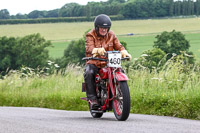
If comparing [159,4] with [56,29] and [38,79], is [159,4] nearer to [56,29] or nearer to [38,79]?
[56,29]

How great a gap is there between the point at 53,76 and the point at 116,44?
7.41m

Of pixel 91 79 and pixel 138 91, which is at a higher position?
pixel 91 79

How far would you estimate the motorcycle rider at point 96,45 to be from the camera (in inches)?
317

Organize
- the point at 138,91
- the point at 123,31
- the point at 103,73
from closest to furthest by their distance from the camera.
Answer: the point at 103,73
the point at 138,91
the point at 123,31

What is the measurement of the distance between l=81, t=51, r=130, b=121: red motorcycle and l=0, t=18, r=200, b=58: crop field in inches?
3089

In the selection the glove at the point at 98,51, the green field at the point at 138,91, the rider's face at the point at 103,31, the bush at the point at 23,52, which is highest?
the rider's face at the point at 103,31

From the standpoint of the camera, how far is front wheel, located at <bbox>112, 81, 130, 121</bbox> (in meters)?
7.25

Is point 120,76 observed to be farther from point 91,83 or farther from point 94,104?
point 94,104

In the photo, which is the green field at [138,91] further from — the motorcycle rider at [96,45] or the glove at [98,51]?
the glove at [98,51]

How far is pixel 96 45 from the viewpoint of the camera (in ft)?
26.9

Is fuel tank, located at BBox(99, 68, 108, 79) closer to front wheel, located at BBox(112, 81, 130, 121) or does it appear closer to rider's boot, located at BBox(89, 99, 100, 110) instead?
front wheel, located at BBox(112, 81, 130, 121)

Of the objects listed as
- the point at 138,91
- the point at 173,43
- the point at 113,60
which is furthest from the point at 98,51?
the point at 173,43

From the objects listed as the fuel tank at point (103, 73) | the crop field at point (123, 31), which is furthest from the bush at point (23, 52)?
the fuel tank at point (103, 73)

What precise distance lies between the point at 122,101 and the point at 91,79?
101cm
